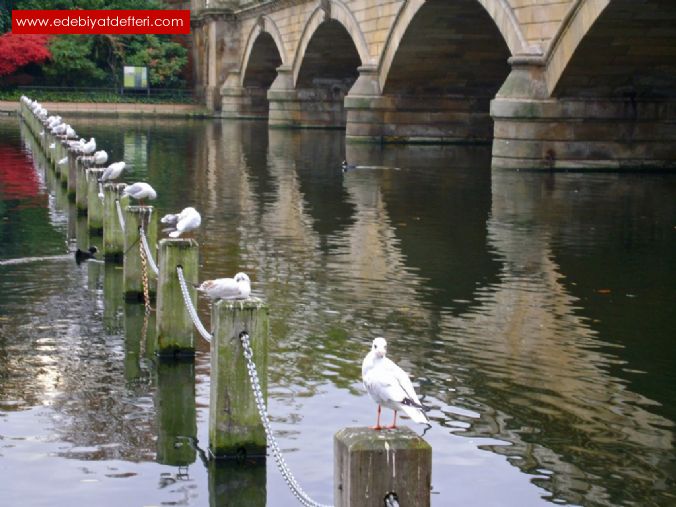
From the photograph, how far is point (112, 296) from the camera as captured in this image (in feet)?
42.7

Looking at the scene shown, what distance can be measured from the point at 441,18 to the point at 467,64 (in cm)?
378

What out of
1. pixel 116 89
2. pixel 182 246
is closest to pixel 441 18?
pixel 182 246

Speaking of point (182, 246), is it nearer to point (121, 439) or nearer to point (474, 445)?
point (121, 439)

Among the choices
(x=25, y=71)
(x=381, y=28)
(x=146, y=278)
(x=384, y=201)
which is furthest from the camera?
(x=25, y=71)

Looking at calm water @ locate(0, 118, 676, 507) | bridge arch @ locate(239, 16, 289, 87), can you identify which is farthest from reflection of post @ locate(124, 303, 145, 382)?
bridge arch @ locate(239, 16, 289, 87)

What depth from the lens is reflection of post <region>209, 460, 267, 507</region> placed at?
7.23m

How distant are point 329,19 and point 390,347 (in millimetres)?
35654

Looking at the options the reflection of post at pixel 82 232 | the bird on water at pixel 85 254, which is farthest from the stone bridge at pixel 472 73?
the bird on water at pixel 85 254

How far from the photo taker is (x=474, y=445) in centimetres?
802

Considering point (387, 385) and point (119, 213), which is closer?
point (387, 385)

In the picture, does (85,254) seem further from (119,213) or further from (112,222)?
(119,213)

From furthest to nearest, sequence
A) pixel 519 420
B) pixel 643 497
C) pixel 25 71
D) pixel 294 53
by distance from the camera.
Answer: pixel 25 71 → pixel 294 53 → pixel 519 420 → pixel 643 497

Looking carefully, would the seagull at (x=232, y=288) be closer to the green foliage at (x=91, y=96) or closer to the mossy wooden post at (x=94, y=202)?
the mossy wooden post at (x=94, y=202)

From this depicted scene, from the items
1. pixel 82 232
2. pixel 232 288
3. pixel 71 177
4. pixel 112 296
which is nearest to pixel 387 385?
pixel 232 288
